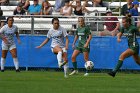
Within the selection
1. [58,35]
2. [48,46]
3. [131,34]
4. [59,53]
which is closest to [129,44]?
[131,34]

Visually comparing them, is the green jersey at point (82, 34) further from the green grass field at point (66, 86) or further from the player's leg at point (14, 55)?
the green grass field at point (66, 86)

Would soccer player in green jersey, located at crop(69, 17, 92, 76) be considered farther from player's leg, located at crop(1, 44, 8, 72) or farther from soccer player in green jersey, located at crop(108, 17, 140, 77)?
player's leg, located at crop(1, 44, 8, 72)

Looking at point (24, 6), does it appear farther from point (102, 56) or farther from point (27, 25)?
point (102, 56)

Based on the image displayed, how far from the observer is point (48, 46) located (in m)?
29.4

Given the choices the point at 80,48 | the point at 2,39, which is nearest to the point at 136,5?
the point at 80,48

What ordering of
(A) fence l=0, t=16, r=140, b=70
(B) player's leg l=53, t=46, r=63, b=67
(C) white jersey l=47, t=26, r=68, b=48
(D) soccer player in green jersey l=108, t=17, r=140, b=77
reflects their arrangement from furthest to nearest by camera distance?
(A) fence l=0, t=16, r=140, b=70 < (C) white jersey l=47, t=26, r=68, b=48 < (D) soccer player in green jersey l=108, t=17, r=140, b=77 < (B) player's leg l=53, t=46, r=63, b=67

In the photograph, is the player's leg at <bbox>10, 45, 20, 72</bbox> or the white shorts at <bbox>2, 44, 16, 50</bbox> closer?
the player's leg at <bbox>10, 45, 20, 72</bbox>

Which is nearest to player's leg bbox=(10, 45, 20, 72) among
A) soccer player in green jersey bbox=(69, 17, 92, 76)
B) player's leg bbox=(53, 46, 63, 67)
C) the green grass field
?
soccer player in green jersey bbox=(69, 17, 92, 76)

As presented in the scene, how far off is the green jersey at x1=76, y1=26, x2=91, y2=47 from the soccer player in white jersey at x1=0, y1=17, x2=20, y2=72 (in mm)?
2691

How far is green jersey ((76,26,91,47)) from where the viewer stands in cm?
2628

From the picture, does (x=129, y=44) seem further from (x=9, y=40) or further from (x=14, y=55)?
(x=9, y=40)

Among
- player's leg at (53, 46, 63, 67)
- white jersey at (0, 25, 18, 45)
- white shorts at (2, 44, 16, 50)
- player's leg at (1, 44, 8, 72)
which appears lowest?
player's leg at (1, 44, 8, 72)

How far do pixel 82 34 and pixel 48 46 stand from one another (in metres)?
3.36

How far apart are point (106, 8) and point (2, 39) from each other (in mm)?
6656
